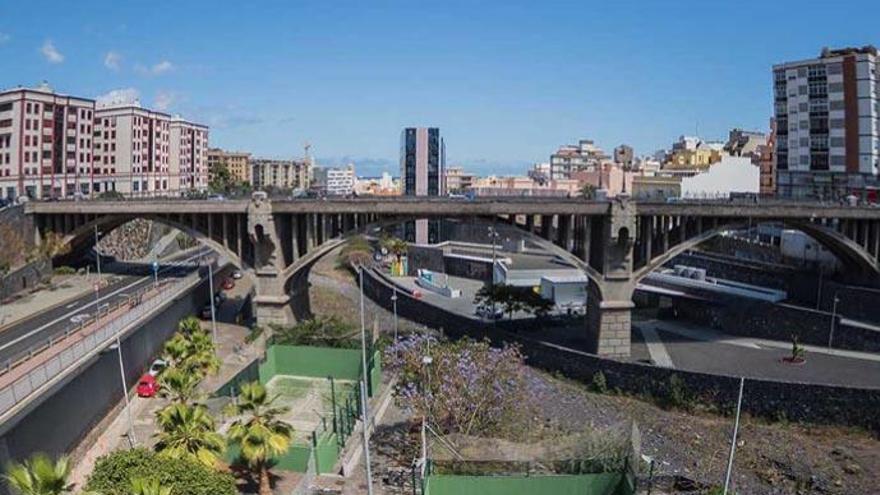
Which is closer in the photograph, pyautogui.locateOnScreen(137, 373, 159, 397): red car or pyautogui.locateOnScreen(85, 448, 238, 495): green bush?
pyautogui.locateOnScreen(85, 448, 238, 495): green bush

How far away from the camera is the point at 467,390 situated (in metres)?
35.6

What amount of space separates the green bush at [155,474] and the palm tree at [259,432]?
1834mm

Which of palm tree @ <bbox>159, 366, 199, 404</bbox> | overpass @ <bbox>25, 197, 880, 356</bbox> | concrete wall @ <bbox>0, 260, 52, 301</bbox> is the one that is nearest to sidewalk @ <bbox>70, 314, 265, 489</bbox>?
Result: palm tree @ <bbox>159, 366, 199, 404</bbox>

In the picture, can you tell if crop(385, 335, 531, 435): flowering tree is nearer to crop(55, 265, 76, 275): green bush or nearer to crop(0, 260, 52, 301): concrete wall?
crop(0, 260, 52, 301): concrete wall

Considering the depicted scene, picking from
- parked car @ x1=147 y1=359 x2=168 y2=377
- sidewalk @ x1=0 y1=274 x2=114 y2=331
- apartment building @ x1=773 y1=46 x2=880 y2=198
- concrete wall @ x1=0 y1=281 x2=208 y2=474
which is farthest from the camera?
apartment building @ x1=773 y1=46 x2=880 y2=198

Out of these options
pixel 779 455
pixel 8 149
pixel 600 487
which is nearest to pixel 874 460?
pixel 779 455

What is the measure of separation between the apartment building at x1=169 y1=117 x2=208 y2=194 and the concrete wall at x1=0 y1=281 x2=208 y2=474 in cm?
9228

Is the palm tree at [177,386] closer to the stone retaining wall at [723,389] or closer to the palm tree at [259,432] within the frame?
the palm tree at [259,432]

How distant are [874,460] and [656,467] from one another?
12.4 metres

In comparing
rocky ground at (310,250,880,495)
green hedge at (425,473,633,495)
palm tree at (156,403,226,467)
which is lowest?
rocky ground at (310,250,880,495)

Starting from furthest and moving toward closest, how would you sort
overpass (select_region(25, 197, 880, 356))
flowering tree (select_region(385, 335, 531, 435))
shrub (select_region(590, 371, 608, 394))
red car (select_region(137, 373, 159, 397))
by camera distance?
overpass (select_region(25, 197, 880, 356)) → shrub (select_region(590, 371, 608, 394)) → red car (select_region(137, 373, 159, 397)) → flowering tree (select_region(385, 335, 531, 435))

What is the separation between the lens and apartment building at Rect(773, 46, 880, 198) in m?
84.4

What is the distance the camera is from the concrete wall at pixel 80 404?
91.8ft

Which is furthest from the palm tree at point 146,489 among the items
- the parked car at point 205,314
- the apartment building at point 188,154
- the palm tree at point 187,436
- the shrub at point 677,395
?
the apartment building at point 188,154
